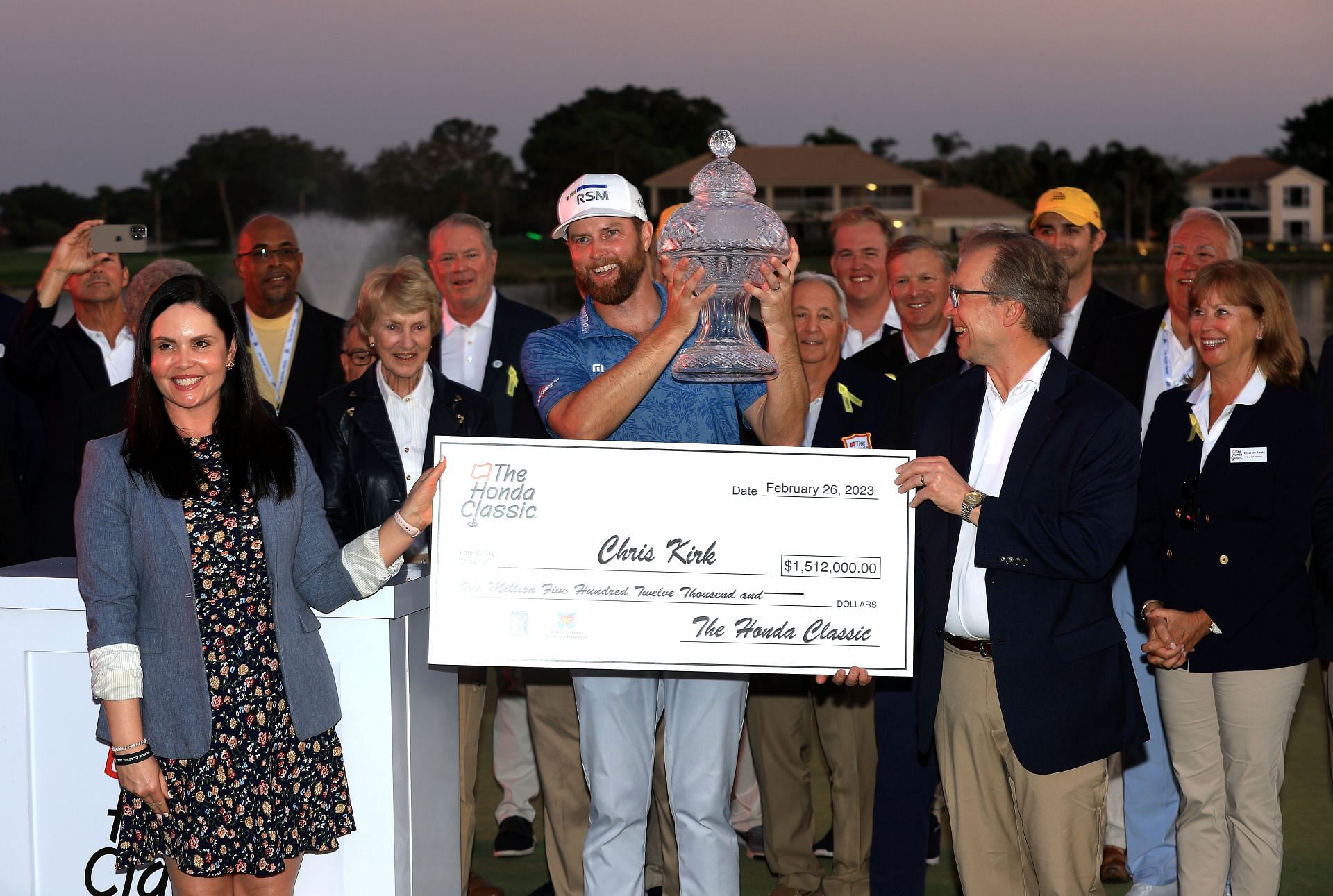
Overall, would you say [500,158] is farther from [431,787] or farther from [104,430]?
[431,787]

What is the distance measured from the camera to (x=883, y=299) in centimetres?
534

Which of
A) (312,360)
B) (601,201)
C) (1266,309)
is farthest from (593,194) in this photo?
(312,360)

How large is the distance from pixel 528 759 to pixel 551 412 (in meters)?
2.29

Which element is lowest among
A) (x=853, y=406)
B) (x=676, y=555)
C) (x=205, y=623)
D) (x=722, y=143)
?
(x=205, y=623)

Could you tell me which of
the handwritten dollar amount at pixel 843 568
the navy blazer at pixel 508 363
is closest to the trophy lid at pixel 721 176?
the handwritten dollar amount at pixel 843 568

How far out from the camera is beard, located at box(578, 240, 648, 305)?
123 inches

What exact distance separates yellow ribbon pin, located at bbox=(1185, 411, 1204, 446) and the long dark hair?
94.6 inches

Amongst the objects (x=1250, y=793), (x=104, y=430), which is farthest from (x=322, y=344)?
(x=1250, y=793)

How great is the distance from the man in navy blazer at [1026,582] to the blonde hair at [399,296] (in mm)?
1780

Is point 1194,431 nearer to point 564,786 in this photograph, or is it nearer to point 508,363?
point 564,786

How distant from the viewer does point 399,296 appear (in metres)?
4.00

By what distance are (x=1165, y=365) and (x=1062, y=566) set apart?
1.86 meters

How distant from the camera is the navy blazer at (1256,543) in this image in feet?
11.2

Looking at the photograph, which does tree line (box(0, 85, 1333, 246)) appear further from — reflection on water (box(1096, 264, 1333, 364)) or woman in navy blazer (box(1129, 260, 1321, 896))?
woman in navy blazer (box(1129, 260, 1321, 896))
